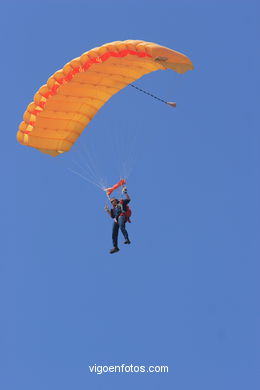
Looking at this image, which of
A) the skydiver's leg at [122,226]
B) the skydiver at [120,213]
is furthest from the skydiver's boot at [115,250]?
the skydiver's leg at [122,226]

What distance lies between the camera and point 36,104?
96.4 ft

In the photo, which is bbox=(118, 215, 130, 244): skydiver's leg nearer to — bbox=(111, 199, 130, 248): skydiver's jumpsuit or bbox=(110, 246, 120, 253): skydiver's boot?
bbox=(111, 199, 130, 248): skydiver's jumpsuit

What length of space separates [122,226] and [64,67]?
4.52 metres

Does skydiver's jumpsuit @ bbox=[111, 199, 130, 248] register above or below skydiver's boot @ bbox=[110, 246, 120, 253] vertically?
above

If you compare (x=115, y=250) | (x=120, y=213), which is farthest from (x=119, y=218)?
(x=115, y=250)

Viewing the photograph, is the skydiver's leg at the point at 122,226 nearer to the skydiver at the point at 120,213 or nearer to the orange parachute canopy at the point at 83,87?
the skydiver at the point at 120,213

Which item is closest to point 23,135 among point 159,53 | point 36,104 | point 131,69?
point 36,104

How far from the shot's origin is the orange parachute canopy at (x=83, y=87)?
2739 cm

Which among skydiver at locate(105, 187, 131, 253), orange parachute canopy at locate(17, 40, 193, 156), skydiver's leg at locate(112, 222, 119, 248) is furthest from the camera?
skydiver's leg at locate(112, 222, 119, 248)

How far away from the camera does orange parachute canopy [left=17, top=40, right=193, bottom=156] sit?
89.9ft

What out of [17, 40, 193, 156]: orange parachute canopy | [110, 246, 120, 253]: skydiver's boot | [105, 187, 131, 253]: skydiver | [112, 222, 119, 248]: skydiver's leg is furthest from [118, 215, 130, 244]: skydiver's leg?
[17, 40, 193, 156]: orange parachute canopy

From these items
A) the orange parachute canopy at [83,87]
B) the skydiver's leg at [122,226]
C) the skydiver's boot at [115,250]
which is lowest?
the skydiver's boot at [115,250]

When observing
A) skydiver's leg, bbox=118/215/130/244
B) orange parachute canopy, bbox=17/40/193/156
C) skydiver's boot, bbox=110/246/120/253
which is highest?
orange parachute canopy, bbox=17/40/193/156

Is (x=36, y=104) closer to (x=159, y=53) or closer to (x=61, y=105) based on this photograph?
(x=61, y=105)
